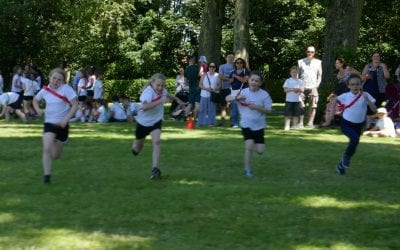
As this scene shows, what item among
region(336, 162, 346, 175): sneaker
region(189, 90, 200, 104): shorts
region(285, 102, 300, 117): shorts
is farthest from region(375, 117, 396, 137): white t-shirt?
region(189, 90, 200, 104): shorts

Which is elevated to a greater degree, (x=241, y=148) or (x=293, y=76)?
(x=293, y=76)

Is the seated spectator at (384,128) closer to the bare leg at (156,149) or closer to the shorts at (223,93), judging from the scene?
the shorts at (223,93)

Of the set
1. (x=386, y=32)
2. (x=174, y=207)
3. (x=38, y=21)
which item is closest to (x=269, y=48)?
(x=386, y=32)

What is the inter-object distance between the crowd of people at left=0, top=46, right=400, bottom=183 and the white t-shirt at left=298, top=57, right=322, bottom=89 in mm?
28

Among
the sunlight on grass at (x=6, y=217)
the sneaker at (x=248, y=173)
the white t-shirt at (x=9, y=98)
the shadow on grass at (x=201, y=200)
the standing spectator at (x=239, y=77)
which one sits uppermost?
the standing spectator at (x=239, y=77)

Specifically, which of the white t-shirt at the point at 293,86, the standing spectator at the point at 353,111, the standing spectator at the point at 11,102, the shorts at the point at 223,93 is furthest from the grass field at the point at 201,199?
the standing spectator at the point at 11,102

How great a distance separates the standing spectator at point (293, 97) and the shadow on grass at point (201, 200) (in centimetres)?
423

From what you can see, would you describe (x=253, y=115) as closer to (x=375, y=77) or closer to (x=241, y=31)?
(x=375, y=77)

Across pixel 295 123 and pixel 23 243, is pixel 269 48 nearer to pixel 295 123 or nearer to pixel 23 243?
pixel 295 123

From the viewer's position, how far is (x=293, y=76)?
1839cm

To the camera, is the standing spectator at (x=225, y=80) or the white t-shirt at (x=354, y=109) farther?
the standing spectator at (x=225, y=80)

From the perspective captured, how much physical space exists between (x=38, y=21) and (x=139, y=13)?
43.6ft

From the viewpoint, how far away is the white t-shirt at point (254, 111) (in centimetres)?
1059

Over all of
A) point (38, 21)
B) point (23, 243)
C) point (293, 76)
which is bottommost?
point (23, 243)
